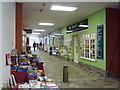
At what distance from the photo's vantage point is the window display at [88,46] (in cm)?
782

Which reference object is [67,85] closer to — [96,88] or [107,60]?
[96,88]

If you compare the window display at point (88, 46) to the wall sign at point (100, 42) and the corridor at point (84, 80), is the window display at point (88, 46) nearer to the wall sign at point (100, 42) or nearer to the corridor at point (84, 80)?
the wall sign at point (100, 42)

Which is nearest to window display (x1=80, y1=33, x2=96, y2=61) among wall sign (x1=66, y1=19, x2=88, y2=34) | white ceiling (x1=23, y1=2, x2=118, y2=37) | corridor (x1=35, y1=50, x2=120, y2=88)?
wall sign (x1=66, y1=19, x2=88, y2=34)

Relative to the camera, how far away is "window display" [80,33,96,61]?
308 inches

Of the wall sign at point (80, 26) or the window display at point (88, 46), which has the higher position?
the wall sign at point (80, 26)

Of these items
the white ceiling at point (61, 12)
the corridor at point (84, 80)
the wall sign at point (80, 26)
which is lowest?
the corridor at point (84, 80)

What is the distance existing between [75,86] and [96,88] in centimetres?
76

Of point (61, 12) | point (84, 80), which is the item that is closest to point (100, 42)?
point (84, 80)

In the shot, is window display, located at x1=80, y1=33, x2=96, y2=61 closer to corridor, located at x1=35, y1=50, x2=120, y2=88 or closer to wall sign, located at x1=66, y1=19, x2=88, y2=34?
wall sign, located at x1=66, y1=19, x2=88, y2=34

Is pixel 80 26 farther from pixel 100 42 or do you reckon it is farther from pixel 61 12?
pixel 100 42

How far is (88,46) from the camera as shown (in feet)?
27.9

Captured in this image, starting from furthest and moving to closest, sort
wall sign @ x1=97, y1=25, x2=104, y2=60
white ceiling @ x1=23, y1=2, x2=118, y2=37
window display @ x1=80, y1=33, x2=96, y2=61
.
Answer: window display @ x1=80, y1=33, x2=96, y2=61 → wall sign @ x1=97, y1=25, x2=104, y2=60 → white ceiling @ x1=23, y1=2, x2=118, y2=37

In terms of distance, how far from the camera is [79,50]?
996cm

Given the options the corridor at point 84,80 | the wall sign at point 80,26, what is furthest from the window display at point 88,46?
the corridor at point 84,80
